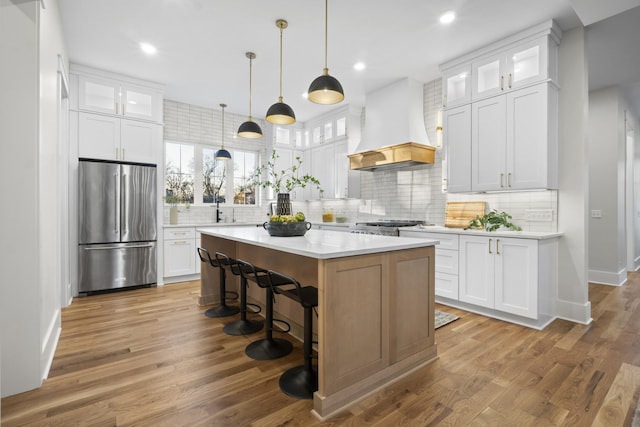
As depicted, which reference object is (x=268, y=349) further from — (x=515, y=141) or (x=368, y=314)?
(x=515, y=141)

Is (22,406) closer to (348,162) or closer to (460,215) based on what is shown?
(460,215)

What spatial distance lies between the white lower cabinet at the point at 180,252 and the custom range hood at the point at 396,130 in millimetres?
3032

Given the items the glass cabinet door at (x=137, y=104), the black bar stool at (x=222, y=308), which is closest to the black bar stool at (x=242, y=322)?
the black bar stool at (x=222, y=308)

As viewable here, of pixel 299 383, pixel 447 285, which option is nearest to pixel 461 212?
pixel 447 285

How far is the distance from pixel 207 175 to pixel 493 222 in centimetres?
487

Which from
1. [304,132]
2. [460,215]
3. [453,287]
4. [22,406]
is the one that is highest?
[304,132]

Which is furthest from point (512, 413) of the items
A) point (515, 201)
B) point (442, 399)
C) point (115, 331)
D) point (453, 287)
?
point (115, 331)

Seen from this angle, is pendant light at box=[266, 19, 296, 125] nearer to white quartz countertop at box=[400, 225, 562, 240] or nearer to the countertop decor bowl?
the countertop decor bowl

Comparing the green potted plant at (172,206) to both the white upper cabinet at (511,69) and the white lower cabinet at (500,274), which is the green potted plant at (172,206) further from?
the white upper cabinet at (511,69)

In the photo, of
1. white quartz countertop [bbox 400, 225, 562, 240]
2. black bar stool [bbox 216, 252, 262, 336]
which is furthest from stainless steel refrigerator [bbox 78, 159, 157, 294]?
white quartz countertop [bbox 400, 225, 562, 240]

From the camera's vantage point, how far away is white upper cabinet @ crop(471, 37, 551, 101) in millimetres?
3334

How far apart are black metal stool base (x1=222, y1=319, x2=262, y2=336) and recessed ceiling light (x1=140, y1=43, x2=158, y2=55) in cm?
333

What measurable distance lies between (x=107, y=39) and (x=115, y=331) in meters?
3.21

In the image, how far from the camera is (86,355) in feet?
8.57
